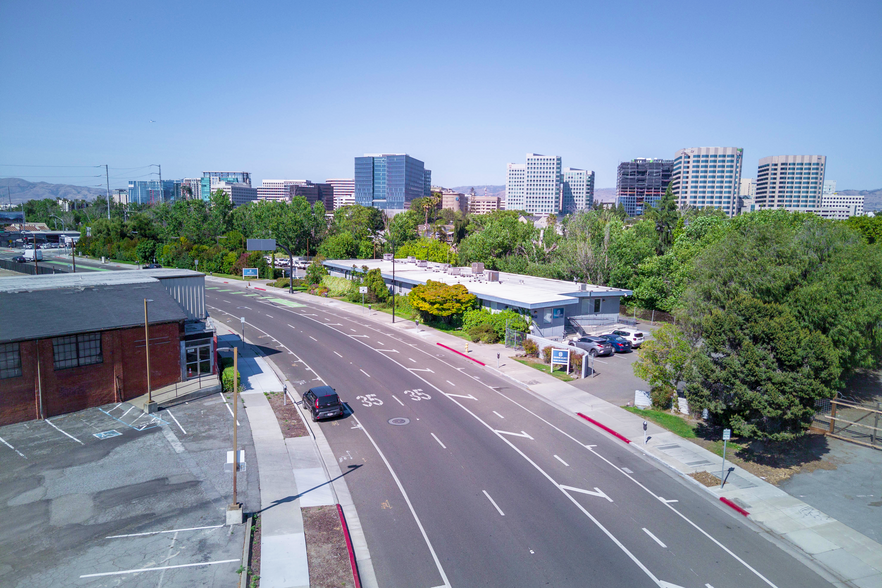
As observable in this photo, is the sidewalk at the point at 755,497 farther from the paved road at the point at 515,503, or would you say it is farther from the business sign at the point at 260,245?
the business sign at the point at 260,245

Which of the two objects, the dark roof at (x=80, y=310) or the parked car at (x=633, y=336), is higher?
the dark roof at (x=80, y=310)

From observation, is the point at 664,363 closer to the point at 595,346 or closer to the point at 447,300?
the point at 595,346

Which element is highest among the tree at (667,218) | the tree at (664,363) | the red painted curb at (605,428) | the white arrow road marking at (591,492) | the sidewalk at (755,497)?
the tree at (667,218)

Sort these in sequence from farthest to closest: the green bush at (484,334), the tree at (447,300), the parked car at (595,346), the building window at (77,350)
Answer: the tree at (447,300)
the green bush at (484,334)
the parked car at (595,346)
the building window at (77,350)

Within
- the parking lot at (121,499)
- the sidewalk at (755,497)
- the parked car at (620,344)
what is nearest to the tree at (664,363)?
the sidewalk at (755,497)

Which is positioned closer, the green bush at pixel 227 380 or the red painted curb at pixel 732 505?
the red painted curb at pixel 732 505

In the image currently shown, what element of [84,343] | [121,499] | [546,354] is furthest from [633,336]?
Result: [84,343]

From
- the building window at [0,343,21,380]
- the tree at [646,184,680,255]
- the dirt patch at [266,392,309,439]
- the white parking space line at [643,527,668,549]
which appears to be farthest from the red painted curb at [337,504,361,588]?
the tree at [646,184,680,255]

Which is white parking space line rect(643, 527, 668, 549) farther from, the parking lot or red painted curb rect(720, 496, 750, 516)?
the parking lot
